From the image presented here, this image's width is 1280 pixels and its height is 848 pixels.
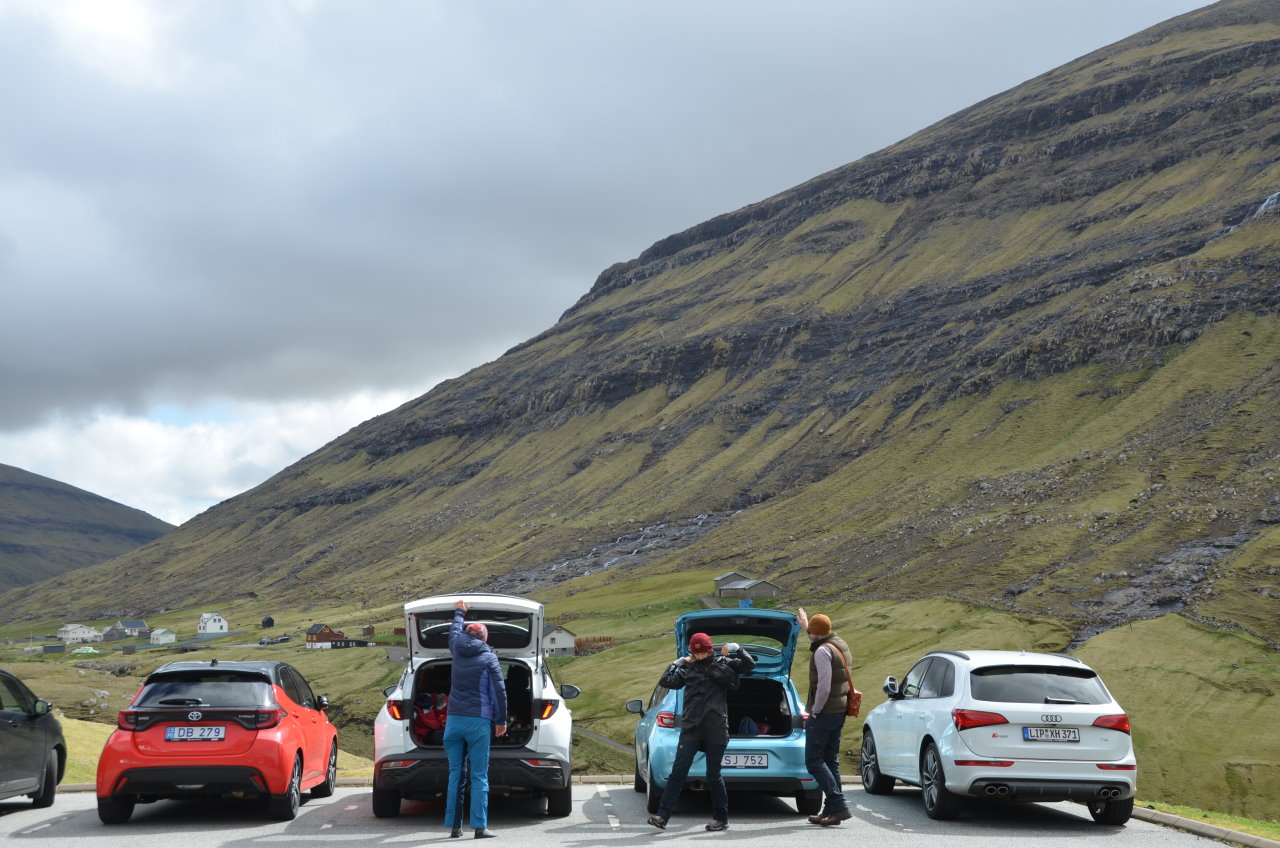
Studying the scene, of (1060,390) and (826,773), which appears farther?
(1060,390)

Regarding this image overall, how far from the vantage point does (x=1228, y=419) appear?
10650 centimetres

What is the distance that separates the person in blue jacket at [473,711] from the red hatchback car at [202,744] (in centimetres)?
261

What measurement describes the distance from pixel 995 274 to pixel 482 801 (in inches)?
7251

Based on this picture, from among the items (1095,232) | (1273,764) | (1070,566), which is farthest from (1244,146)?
(1273,764)

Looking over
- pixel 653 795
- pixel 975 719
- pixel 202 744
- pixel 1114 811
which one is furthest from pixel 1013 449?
pixel 202 744

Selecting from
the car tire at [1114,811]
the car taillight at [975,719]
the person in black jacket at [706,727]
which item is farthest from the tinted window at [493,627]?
the car tire at [1114,811]

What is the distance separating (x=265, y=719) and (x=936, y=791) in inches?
344

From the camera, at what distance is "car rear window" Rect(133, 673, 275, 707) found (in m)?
14.5

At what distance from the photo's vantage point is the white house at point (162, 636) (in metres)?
154

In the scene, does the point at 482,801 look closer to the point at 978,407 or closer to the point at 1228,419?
the point at 1228,419

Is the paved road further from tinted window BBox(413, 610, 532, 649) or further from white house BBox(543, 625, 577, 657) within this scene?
white house BBox(543, 625, 577, 657)

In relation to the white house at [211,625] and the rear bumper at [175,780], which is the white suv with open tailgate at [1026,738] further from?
the white house at [211,625]

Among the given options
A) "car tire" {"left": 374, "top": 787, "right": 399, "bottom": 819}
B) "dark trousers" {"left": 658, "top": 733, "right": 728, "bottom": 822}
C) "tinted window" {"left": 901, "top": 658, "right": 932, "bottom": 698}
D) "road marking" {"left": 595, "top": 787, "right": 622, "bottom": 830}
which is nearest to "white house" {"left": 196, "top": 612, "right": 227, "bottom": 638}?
"road marking" {"left": 595, "top": 787, "right": 622, "bottom": 830}

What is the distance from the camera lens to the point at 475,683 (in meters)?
13.3
